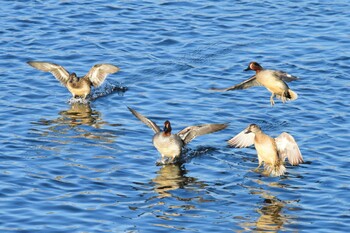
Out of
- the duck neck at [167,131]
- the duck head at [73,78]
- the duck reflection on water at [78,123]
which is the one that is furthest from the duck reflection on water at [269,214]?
the duck head at [73,78]

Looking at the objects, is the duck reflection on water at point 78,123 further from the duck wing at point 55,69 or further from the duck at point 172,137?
the duck at point 172,137

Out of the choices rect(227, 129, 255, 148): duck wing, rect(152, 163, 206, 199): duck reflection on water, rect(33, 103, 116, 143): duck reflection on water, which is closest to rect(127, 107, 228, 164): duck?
rect(152, 163, 206, 199): duck reflection on water

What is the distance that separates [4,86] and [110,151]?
4.37m

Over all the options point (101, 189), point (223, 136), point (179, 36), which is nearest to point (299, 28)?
point (179, 36)

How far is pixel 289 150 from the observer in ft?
54.4

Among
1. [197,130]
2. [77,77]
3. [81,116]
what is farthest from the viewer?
[77,77]

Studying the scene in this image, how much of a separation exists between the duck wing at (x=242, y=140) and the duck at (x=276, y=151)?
426 mm

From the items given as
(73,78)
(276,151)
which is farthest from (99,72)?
(276,151)

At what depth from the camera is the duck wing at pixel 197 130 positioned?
55.5 ft

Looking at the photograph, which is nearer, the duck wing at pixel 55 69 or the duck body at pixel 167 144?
the duck body at pixel 167 144

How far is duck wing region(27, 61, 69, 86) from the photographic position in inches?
811

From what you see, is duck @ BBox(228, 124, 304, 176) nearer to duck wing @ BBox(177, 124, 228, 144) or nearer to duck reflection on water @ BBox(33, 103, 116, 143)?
duck wing @ BBox(177, 124, 228, 144)

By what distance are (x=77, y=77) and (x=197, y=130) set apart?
170 inches

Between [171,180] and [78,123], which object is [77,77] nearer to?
[78,123]
